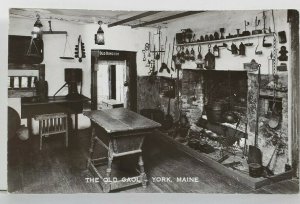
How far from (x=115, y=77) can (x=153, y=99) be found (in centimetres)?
61

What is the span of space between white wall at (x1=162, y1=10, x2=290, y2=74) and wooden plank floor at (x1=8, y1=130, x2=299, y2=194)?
51.6 inches

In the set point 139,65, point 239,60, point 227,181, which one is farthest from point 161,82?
point 227,181

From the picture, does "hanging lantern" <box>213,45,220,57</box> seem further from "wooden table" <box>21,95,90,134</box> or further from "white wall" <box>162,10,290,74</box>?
"wooden table" <box>21,95,90,134</box>

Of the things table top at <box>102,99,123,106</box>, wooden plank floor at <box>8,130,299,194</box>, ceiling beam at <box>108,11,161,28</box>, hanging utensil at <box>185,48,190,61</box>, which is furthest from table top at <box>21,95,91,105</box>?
hanging utensil at <box>185,48,190,61</box>

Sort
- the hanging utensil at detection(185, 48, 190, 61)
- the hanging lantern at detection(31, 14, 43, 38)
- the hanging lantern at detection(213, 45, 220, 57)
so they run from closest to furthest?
the hanging lantern at detection(31, 14, 43, 38)
the hanging lantern at detection(213, 45, 220, 57)
the hanging utensil at detection(185, 48, 190, 61)

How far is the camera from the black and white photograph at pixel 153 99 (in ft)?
10.1

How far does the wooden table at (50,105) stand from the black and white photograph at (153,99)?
0.06 ft

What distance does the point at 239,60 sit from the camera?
12.1ft

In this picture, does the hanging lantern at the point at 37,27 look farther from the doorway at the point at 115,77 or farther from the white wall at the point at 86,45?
the doorway at the point at 115,77

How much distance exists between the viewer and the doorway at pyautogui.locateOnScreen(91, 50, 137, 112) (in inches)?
147

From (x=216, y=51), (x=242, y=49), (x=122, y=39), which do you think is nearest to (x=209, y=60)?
(x=216, y=51)

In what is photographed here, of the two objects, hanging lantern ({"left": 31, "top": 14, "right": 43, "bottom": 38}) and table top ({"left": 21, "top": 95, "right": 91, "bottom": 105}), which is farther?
table top ({"left": 21, "top": 95, "right": 91, "bottom": 105})

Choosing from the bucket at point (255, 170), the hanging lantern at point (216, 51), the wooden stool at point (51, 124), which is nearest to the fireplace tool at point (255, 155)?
the bucket at point (255, 170)

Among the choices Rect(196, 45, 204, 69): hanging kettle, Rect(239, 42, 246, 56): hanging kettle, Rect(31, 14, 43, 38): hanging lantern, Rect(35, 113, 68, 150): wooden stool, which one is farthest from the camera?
Rect(196, 45, 204, 69): hanging kettle
